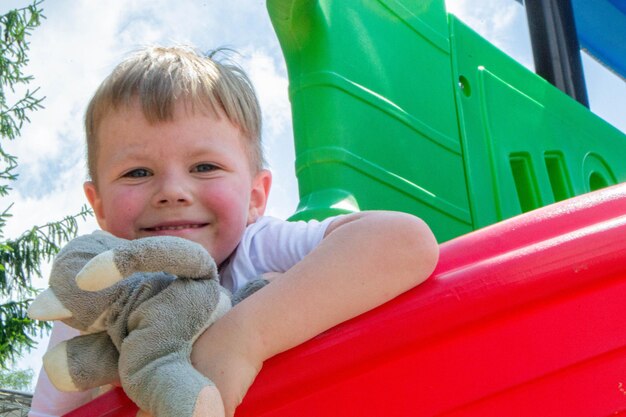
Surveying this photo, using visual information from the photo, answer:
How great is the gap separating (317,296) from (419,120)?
960 mm

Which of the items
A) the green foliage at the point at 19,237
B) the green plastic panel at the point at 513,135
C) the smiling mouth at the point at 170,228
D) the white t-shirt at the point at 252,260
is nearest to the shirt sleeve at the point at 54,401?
the white t-shirt at the point at 252,260

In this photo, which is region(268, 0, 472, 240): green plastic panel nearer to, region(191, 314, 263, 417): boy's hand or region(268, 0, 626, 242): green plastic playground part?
region(268, 0, 626, 242): green plastic playground part

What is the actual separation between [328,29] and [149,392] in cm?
98

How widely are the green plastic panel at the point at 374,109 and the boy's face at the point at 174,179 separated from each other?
0.26 metres

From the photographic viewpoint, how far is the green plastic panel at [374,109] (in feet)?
4.58

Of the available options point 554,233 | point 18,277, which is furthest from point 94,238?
point 18,277

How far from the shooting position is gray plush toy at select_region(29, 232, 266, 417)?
0.66m

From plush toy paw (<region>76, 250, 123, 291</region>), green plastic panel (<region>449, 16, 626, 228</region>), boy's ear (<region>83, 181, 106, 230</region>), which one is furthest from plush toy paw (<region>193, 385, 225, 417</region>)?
green plastic panel (<region>449, 16, 626, 228</region>)

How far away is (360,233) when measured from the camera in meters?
0.76

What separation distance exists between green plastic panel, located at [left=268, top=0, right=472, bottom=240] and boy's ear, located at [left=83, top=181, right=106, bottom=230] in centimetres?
33

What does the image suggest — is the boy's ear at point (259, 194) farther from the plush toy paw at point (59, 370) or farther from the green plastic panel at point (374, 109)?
the plush toy paw at point (59, 370)

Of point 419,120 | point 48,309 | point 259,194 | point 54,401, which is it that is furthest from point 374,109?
point 48,309

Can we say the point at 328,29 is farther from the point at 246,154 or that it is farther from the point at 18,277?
the point at 18,277

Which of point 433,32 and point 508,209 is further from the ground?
point 433,32
